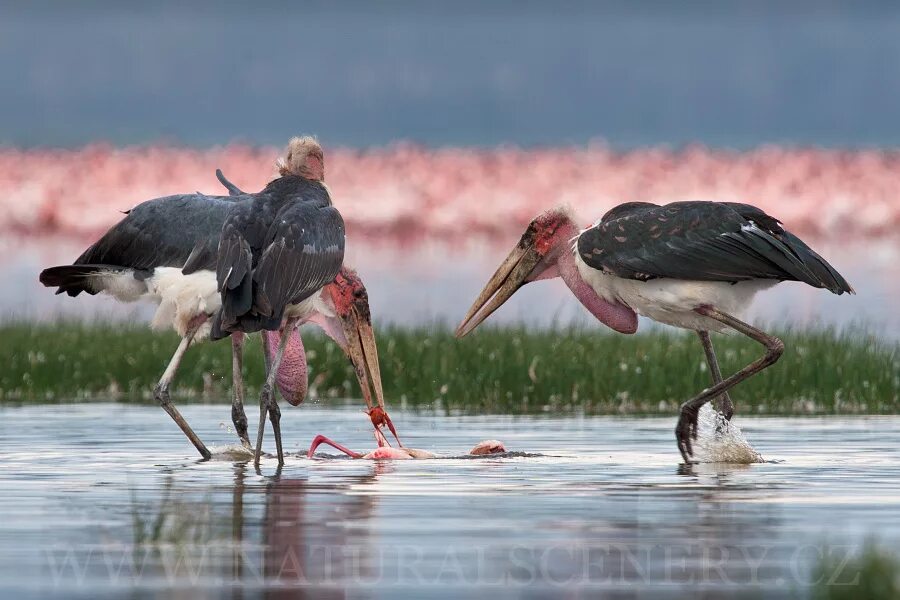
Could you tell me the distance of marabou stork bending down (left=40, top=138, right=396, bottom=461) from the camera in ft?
40.5

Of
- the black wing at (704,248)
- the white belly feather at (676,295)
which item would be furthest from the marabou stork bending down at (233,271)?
the black wing at (704,248)

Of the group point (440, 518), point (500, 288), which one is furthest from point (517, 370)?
point (440, 518)

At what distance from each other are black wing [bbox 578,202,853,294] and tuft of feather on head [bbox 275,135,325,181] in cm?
198

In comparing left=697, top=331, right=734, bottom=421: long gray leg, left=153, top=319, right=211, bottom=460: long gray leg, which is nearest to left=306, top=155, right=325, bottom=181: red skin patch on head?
left=153, top=319, right=211, bottom=460: long gray leg

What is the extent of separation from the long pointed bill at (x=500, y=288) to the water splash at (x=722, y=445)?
7.57 feet

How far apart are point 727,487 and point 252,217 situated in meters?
3.67

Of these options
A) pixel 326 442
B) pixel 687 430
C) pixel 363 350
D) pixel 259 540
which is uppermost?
pixel 363 350

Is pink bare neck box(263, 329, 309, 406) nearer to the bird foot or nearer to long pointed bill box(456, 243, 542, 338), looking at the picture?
long pointed bill box(456, 243, 542, 338)

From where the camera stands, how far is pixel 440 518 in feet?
29.5

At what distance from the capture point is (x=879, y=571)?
6.14 m

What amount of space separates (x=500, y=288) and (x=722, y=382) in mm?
2383

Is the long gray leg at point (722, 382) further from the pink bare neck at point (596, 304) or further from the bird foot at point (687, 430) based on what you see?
the pink bare neck at point (596, 304)

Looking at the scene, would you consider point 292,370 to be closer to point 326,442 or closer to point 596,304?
point 326,442

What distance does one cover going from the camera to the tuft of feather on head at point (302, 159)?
534 inches
